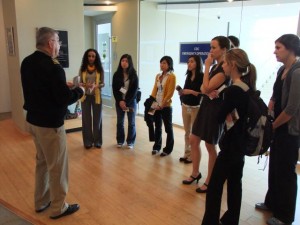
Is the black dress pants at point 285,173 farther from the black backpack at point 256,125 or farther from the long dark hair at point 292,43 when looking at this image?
the long dark hair at point 292,43

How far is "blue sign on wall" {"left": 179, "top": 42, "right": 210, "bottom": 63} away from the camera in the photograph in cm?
527

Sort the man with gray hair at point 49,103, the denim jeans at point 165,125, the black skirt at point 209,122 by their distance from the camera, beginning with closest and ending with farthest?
the man with gray hair at point 49,103 < the black skirt at point 209,122 < the denim jeans at point 165,125

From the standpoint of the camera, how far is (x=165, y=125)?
3.97 metres

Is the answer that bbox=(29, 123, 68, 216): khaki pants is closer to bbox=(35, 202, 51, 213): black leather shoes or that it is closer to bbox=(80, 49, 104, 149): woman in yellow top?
bbox=(35, 202, 51, 213): black leather shoes

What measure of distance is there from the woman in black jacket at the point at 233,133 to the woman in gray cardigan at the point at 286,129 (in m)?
A: 0.43

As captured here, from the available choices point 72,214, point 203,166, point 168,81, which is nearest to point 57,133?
point 72,214

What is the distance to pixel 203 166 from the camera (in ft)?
12.3

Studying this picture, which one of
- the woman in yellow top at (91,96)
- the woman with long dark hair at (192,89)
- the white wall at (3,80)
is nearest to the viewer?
the woman with long dark hair at (192,89)

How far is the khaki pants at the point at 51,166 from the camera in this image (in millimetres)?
2291

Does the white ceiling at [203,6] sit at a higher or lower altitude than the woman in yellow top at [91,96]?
higher

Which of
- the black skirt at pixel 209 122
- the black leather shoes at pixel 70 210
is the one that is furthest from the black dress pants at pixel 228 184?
the black leather shoes at pixel 70 210

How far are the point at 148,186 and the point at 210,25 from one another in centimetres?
372

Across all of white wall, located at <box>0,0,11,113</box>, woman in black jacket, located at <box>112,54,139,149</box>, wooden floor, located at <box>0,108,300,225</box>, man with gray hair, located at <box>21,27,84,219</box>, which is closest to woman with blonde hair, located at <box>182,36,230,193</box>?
wooden floor, located at <box>0,108,300,225</box>

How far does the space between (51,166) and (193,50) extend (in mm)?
4034
